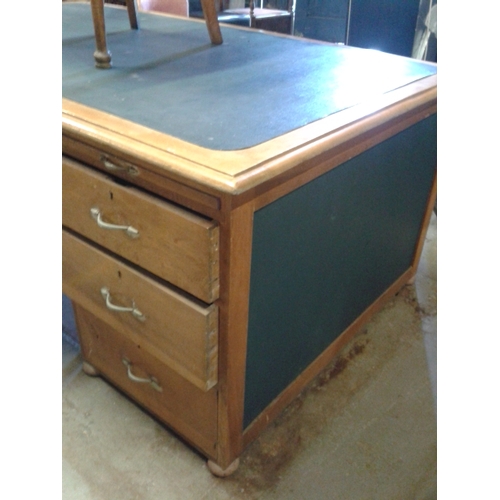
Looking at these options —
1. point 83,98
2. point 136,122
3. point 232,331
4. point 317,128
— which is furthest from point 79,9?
point 232,331

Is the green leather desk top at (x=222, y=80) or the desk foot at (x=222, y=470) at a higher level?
the green leather desk top at (x=222, y=80)

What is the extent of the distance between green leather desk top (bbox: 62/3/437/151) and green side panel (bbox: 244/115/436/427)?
Result: 113 mm

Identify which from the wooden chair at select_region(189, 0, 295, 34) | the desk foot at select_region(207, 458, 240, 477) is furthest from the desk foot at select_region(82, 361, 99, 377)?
the wooden chair at select_region(189, 0, 295, 34)

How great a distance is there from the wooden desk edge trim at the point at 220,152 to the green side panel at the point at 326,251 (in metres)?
0.08

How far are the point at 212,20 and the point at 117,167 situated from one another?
0.67 meters

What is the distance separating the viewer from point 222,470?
0.91 metres

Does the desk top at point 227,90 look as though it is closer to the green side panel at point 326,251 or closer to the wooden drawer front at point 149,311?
the green side panel at point 326,251

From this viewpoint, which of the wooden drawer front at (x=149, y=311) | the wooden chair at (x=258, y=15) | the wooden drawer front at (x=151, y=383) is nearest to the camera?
the wooden drawer front at (x=149, y=311)

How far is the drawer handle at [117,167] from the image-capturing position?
673 millimetres

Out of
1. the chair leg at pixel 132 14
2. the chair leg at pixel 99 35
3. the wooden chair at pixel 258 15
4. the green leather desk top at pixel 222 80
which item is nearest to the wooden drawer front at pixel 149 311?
the green leather desk top at pixel 222 80

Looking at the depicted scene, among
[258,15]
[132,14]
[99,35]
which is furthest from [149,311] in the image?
[258,15]

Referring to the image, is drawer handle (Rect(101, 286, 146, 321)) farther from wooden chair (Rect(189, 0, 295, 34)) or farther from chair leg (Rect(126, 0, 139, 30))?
wooden chair (Rect(189, 0, 295, 34))

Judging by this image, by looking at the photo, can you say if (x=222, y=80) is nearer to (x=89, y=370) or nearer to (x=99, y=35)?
(x=99, y=35)

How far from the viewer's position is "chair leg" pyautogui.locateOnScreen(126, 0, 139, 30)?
4.26ft
